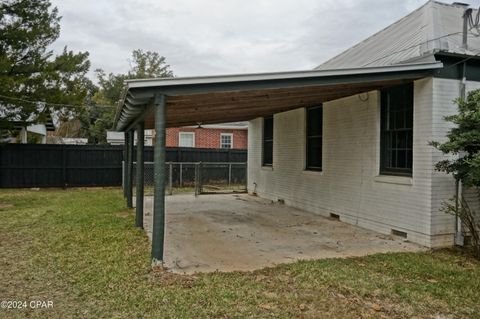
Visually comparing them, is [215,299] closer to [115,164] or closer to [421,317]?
[421,317]

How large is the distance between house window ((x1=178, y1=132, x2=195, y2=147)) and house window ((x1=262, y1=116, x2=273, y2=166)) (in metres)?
9.84

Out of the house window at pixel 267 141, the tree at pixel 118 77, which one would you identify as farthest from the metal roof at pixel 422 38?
the tree at pixel 118 77

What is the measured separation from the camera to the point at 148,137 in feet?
78.1

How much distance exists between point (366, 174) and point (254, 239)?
2.63 metres

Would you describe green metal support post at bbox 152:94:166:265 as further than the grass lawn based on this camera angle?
Yes

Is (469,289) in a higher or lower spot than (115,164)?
lower

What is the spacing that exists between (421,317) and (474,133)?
2.87 m

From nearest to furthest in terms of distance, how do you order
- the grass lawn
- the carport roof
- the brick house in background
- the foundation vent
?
the grass lawn, the carport roof, the foundation vent, the brick house in background

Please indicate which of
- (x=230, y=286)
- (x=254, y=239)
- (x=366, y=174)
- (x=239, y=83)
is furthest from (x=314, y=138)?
(x=230, y=286)

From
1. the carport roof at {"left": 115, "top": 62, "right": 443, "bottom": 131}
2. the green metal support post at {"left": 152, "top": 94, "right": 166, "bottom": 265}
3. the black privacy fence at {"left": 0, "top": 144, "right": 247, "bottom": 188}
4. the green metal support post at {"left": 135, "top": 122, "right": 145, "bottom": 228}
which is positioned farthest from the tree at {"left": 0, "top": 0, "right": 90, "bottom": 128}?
the green metal support post at {"left": 152, "top": 94, "right": 166, "bottom": 265}

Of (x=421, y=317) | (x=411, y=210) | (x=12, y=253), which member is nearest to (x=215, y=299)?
(x=421, y=317)

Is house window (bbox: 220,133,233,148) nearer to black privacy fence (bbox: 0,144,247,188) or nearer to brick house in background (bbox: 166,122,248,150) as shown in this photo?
brick house in background (bbox: 166,122,248,150)

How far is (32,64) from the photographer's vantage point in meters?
13.2

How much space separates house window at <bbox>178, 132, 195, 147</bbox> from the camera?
73.2 feet
